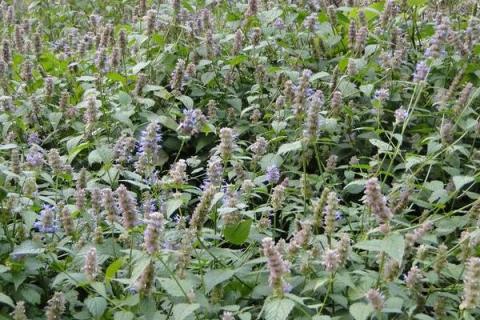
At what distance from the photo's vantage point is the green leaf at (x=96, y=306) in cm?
274

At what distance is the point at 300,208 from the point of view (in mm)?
3414

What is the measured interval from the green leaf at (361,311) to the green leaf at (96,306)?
3.06 feet

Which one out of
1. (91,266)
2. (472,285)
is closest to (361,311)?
(472,285)

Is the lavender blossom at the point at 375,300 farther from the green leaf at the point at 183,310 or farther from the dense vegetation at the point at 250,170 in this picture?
the green leaf at the point at 183,310

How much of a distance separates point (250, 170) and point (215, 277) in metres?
1.33

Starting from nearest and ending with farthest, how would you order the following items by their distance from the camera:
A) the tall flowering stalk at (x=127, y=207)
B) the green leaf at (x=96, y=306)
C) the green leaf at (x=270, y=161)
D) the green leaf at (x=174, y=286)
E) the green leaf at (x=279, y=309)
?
the green leaf at (x=279, y=309) < the green leaf at (x=174, y=286) < the tall flowering stalk at (x=127, y=207) < the green leaf at (x=96, y=306) < the green leaf at (x=270, y=161)

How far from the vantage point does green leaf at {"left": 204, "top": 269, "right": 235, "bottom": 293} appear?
2666 mm

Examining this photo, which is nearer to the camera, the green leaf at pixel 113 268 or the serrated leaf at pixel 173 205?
the green leaf at pixel 113 268

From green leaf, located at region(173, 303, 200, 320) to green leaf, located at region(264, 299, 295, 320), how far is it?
0.24 meters

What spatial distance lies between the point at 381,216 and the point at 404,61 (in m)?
2.43

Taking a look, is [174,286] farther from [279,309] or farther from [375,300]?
[375,300]

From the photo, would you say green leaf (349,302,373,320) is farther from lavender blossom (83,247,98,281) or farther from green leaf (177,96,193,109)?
green leaf (177,96,193,109)

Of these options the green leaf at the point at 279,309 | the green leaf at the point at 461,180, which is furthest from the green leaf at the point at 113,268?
the green leaf at the point at 461,180

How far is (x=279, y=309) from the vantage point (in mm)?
2338
